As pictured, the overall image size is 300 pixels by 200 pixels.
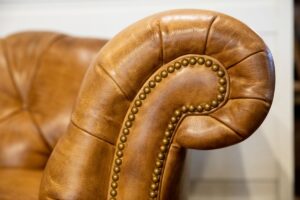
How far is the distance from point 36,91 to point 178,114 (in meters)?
0.60

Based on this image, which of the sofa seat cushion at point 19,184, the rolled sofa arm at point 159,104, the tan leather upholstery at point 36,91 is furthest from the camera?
the tan leather upholstery at point 36,91

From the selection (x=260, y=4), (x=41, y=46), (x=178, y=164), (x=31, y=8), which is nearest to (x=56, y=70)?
(x=41, y=46)

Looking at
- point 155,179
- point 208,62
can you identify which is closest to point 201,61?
point 208,62

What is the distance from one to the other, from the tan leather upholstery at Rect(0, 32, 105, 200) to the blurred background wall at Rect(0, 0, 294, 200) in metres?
0.23

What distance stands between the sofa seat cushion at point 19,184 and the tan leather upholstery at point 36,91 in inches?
1.1

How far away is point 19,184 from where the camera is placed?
0.75 metres

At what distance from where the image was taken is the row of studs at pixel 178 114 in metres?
0.53

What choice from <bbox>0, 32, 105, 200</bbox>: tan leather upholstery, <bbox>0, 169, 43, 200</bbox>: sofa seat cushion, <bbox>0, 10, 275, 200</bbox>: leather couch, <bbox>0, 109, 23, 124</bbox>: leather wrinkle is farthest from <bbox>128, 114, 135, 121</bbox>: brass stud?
<bbox>0, 109, 23, 124</bbox>: leather wrinkle

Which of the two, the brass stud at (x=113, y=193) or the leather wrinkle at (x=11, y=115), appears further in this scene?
the leather wrinkle at (x=11, y=115)

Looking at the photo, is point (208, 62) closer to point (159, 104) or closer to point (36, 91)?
point (159, 104)

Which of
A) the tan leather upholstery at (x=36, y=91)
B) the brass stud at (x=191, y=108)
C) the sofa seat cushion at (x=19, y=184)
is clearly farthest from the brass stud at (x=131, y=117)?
the tan leather upholstery at (x=36, y=91)

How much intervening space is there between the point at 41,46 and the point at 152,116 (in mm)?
610

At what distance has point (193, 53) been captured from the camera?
1.75 feet

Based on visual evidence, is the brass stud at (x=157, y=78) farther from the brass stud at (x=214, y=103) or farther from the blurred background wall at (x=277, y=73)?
the blurred background wall at (x=277, y=73)
